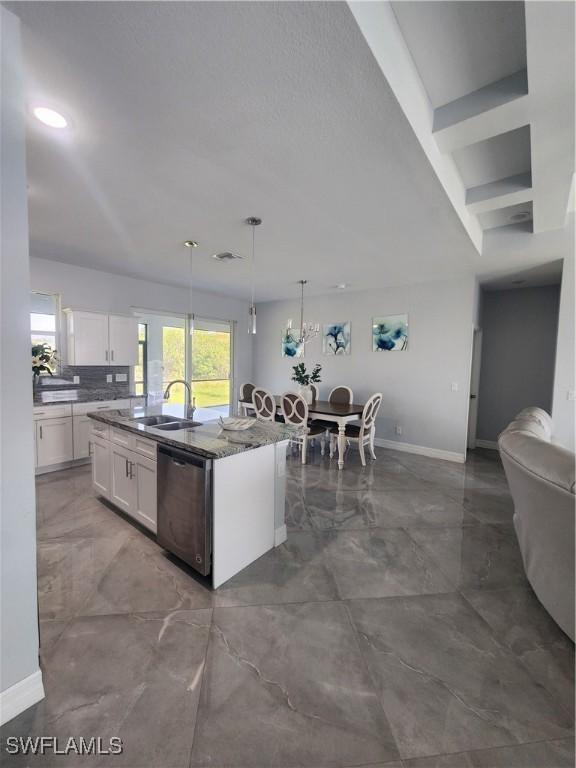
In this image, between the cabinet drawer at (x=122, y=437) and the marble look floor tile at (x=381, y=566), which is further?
the cabinet drawer at (x=122, y=437)

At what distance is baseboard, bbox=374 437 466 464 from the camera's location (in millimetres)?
4754

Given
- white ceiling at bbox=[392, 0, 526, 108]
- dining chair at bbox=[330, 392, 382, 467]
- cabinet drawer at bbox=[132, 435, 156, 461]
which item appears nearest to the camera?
white ceiling at bbox=[392, 0, 526, 108]

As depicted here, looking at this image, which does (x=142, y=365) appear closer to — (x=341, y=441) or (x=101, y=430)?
(x=101, y=430)

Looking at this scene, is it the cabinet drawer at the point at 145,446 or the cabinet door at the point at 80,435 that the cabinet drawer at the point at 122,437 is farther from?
the cabinet door at the point at 80,435

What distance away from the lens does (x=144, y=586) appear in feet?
6.66

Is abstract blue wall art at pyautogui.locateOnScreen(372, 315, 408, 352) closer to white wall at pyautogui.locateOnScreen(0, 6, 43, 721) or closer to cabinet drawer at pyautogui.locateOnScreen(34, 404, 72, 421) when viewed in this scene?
cabinet drawer at pyautogui.locateOnScreen(34, 404, 72, 421)

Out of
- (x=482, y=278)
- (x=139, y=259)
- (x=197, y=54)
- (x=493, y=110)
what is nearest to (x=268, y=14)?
(x=197, y=54)

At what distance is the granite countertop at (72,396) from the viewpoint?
397cm

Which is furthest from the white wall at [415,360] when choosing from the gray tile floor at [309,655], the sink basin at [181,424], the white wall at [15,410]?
the white wall at [15,410]

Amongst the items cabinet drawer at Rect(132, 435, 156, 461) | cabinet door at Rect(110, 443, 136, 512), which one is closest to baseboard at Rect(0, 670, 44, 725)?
cabinet drawer at Rect(132, 435, 156, 461)

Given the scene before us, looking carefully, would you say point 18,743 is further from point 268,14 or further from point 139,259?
point 139,259

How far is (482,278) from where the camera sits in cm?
471

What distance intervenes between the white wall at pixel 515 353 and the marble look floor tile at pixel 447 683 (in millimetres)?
4496

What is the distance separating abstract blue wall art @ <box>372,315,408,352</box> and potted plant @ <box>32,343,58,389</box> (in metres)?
4.73
